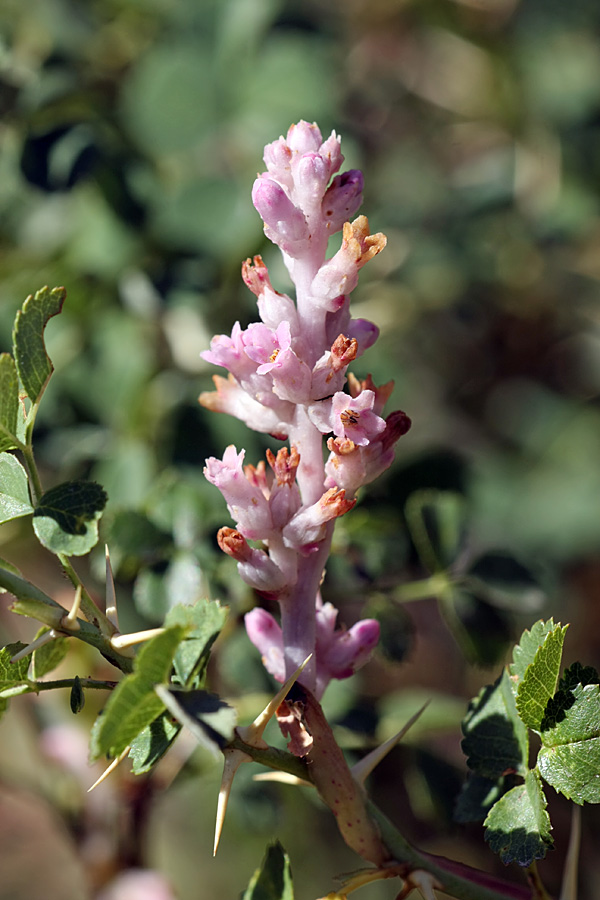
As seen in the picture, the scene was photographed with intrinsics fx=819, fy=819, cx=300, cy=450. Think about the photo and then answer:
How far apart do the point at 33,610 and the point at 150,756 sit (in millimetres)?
160

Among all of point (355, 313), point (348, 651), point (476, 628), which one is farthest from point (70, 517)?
point (355, 313)

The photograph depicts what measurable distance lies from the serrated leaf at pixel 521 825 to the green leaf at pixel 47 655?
1.37 ft

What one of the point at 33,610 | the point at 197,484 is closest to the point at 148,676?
the point at 33,610

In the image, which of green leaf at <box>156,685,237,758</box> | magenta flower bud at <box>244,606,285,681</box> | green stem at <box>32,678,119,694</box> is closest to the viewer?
green leaf at <box>156,685,237,758</box>

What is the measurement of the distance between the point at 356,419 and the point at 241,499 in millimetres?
118

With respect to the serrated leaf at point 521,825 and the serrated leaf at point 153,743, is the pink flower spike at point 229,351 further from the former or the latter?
the serrated leaf at point 521,825

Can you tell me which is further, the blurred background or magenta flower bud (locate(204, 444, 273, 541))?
the blurred background

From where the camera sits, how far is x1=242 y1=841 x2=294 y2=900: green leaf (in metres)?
0.80

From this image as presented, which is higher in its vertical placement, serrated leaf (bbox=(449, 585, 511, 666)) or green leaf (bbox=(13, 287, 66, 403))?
green leaf (bbox=(13, 287, 66, 403))

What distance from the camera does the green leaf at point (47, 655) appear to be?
73 cm

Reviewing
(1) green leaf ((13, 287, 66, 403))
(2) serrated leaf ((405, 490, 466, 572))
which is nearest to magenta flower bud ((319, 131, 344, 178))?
(1) green leaf ((13, 287, 66, 403))

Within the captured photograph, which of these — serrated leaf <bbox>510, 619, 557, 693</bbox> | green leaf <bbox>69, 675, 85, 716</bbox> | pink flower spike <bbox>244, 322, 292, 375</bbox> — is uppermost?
pink flower spike <bbox>244, 322, 292, 375</bbox>

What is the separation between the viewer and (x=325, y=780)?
697 mm

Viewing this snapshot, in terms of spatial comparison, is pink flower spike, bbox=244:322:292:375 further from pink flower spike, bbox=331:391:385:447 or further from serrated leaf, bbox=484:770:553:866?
serrated leaf, bbox=484:770:553:866
